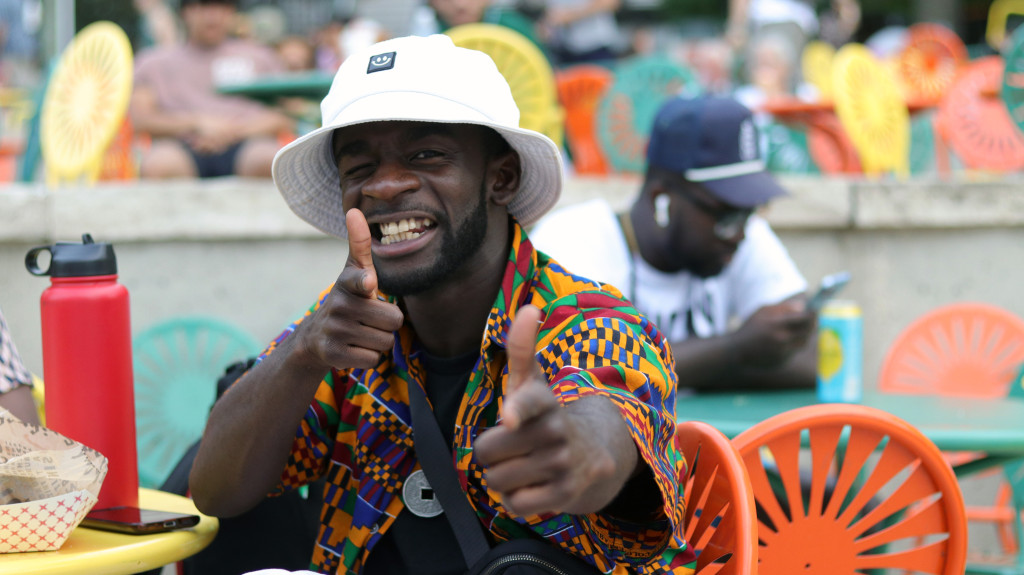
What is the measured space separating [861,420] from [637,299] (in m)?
1.33

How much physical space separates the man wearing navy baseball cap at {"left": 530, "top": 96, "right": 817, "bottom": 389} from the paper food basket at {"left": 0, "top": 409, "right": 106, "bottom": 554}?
173 centimetres

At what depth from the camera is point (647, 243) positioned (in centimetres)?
318

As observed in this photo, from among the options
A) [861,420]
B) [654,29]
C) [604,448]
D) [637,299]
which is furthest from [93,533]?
[654,29]

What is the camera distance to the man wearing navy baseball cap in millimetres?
2947

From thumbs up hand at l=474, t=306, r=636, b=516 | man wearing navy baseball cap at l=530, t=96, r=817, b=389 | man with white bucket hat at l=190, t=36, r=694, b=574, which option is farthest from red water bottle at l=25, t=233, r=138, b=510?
man wearing navy baseball cap at l=530, t=96, r=817, b=389

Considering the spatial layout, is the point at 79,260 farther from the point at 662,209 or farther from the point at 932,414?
the point at 932,414

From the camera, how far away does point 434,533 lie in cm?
181

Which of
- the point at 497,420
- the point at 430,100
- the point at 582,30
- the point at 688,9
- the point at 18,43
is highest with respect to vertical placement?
the point at 688,9

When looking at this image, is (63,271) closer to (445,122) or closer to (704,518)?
(445,122)

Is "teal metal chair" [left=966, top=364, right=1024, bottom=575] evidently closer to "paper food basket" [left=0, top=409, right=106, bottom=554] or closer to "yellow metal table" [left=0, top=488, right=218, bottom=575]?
"yellow metal table" [left=0, top=488, right=218, bottom=575]

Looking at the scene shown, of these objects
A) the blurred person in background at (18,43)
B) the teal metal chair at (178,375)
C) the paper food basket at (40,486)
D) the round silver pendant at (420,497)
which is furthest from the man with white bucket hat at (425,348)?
the blurred person in background at (18,43)

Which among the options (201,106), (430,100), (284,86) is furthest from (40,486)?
(201,106)

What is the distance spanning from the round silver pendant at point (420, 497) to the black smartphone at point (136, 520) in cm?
37

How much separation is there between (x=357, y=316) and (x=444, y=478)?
0.35m
